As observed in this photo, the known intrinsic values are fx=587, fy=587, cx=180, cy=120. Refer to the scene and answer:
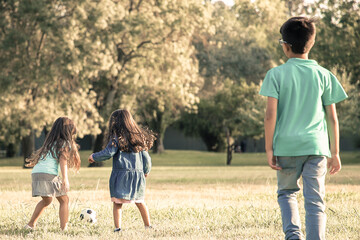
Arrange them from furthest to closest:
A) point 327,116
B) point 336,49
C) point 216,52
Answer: point 216,52 < point 336,49 < point 327,116

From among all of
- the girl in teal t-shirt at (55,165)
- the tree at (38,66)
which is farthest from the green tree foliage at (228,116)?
the girl in teal t-shirt at (55,165)

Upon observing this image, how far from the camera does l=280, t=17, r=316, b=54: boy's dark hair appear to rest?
464 centimetres

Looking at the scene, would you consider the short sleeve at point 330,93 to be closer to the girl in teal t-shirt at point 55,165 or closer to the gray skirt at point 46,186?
the girl in teal t-shirt at point 55,165

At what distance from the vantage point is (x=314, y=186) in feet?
15.0

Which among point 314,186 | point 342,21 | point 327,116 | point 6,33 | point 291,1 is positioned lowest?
point 314,186

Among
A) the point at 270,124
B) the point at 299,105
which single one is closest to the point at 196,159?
the point at 299,105

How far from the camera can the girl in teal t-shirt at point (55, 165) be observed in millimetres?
6663

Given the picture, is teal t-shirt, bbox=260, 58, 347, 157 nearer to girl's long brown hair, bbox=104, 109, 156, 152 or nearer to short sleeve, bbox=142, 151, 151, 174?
girl's long brown hair, bbox=104, 109, 156, 152

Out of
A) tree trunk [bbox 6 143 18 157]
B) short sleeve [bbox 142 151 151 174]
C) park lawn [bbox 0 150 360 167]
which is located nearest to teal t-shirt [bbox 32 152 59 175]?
short sleeve [bbox 142 151 151 174]

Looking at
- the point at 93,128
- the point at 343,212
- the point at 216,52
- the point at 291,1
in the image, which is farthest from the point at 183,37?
the point at 291,1

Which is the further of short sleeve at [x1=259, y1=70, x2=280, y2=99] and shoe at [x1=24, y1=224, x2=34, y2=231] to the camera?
shoe at [x1=24, y1=224, x2=34, y2=231]

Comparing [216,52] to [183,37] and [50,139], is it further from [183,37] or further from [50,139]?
[50,139]

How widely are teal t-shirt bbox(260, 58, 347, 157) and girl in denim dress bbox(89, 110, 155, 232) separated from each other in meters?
2.29

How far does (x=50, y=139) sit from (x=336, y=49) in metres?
32.7
